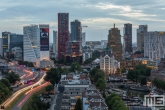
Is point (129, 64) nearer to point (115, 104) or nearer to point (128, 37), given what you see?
point (115, 104)

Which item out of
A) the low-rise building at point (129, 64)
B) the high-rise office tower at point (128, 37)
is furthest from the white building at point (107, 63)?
the high-rise office tower at point (128, 37)

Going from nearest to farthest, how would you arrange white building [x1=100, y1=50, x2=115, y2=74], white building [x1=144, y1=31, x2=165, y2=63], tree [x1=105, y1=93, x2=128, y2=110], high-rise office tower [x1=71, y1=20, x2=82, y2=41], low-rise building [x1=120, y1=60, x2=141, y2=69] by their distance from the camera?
tree [x1=105, y1=93, x2=128, y2=110] < white building [x1=100, y1=50, x2=115, y2=74] < low-rise building [x1=120, y1=60, x2=141, y2=69] < white building [x1=144, y1=31, x2=165, y2=63] < high-rise office tower [x1=71, y1=20, x2=82, y2=41]

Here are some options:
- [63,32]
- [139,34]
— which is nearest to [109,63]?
[63,32]

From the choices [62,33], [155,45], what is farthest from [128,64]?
[62,33]

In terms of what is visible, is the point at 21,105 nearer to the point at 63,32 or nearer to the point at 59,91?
the point at 59,91

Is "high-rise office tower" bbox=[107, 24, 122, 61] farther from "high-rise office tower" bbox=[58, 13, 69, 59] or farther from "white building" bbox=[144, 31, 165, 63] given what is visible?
"high-rise office tower" bbox=[58, 13, 69, 59]

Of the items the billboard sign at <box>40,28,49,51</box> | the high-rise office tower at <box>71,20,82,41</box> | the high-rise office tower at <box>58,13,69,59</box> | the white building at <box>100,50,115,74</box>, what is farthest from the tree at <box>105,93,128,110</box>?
the high-rise office tower at <box>71,20,82,41</box>
